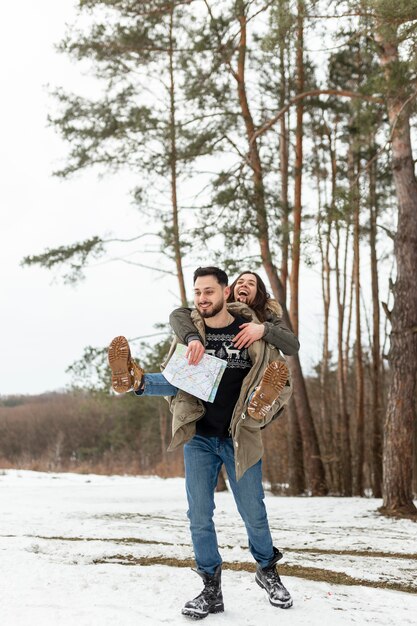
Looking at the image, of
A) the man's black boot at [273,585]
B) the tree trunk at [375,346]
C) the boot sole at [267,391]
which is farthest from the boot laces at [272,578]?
the tree trunk at [375,346]

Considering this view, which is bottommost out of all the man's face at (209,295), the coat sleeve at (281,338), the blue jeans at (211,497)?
the blue jeans at (211,497)

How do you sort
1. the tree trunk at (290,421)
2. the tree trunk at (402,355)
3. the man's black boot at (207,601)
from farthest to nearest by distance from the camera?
the tree trunk at (290,421)
the tree trunk at (402,355)
the man's black boot at (207,601)

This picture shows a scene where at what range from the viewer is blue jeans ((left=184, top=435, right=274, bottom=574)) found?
11.6 feet

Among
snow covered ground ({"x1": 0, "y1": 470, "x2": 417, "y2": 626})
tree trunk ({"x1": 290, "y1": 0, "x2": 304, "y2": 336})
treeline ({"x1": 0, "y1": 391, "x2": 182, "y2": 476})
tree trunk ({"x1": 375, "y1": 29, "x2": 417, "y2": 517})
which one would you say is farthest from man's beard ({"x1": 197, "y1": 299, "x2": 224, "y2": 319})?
treeline ({"x1": 0, "y1": 391, "x2": 182, "y2": 476})

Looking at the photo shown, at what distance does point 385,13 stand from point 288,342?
14.1 ft

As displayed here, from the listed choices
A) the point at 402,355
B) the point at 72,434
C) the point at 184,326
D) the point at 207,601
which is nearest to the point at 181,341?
the point at 184,326

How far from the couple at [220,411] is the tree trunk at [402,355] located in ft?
18.8

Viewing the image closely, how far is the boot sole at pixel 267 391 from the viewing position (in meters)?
3.41

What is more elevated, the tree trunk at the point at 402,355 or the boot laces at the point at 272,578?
the tree trunk at the point at 402,355

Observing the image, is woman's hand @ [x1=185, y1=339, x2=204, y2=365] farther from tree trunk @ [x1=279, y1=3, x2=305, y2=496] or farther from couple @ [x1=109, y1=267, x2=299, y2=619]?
tree trunk @ [x1=279, y1=3, x2=305, y2=496]

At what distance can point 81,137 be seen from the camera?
1397cm

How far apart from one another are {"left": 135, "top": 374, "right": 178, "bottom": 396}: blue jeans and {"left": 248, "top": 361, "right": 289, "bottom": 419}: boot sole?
47 cm

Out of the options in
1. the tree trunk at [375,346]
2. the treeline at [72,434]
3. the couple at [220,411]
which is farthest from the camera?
the treeline at [72,434]

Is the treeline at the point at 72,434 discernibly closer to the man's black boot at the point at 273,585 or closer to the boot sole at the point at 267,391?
the man's black boot at the point at 273,585
